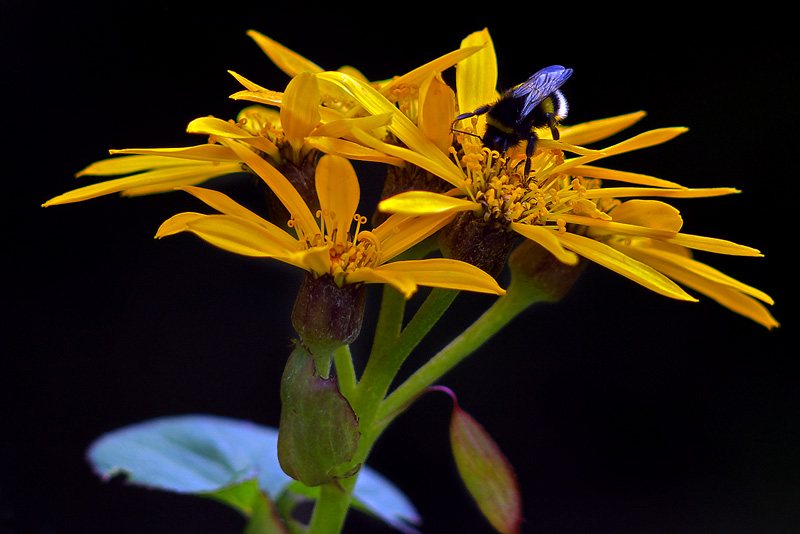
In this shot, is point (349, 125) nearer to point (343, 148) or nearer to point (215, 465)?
point (343, 148)

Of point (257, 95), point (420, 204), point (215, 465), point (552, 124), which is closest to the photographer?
point (420, 204)

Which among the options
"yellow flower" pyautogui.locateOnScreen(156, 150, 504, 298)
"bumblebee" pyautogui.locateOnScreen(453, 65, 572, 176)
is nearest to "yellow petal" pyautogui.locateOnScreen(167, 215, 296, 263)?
"yellow flower" pyautogui.locateOnScreen(156, 150, 504, 298)

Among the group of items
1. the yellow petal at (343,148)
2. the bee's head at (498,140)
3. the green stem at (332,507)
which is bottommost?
the green stem at (332,507)

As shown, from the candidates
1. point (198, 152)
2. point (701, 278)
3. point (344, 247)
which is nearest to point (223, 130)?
point (198, 152)

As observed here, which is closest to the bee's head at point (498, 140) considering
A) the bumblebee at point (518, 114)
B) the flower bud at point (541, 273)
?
the bumblebee at point (518, 114)

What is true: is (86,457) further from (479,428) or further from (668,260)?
(668,260)

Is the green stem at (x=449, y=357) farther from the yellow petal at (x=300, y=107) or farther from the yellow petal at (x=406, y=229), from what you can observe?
the yellow petal at (x=300, y=107)

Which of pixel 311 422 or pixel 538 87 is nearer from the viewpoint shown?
pixel 311 422
